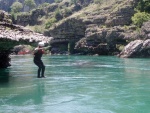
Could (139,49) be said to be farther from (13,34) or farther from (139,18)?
(13,34)

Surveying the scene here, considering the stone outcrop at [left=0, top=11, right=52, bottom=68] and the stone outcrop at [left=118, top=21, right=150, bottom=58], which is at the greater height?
the stone outcrop at [left=0, top=11, right=52, bottom=68]

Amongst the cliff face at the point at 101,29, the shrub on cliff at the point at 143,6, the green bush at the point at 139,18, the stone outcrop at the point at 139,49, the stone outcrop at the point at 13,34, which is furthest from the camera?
the shrub on cliff at the point at 143,6

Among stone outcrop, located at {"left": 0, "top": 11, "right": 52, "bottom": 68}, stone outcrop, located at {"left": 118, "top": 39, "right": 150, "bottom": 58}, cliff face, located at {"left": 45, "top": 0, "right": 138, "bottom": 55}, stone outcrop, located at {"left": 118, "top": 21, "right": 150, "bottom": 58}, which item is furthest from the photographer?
cliff face, located at {"left": 45, "top": 0, "right": 138, "bottom": 55}

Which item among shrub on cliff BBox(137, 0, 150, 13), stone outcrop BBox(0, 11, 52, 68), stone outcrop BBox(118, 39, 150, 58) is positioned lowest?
stone outcrop BBox(118, 39, 150, 58)

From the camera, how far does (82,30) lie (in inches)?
3821

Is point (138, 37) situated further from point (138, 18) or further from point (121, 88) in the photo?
point (121, 88)

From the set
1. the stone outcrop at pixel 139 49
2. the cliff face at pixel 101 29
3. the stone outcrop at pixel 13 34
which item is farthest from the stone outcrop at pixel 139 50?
the stone outcrop at pixel 13 34

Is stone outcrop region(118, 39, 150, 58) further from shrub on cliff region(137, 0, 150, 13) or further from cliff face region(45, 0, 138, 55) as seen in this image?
shrub on cliff region(137, 0, 150, 13)

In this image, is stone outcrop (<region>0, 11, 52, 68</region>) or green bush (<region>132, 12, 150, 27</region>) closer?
stone outcrop (<region>0, 11, 52, 68</region>)

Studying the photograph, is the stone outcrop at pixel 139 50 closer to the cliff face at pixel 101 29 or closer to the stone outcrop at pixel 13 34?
the cliff face at pixel 101 29

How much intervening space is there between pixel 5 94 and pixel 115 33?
6600 cm

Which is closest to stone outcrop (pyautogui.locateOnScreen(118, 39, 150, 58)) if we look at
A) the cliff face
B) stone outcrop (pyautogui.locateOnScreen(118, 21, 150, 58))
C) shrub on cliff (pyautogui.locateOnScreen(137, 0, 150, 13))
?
stone outcrop (pyautogui.locateOnScreen(118, 21, 150, 58))

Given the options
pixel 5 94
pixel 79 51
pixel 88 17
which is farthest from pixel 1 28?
pixel 88 17

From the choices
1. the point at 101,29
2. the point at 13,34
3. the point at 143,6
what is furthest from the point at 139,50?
the point at 13,34
